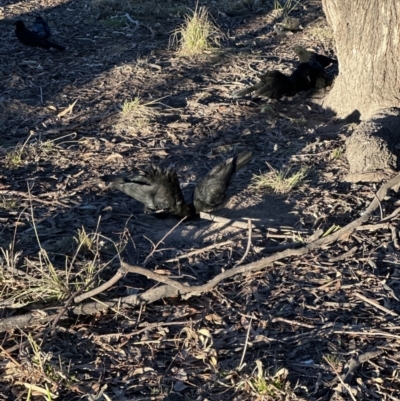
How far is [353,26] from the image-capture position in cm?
743

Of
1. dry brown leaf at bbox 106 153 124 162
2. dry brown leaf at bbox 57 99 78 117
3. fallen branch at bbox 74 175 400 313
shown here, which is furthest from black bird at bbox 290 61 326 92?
fallen branch at bbox 74 175 400 313

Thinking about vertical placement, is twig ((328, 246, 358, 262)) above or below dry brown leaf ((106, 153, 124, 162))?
above

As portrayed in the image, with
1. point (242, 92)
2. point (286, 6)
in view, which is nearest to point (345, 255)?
point (242, 92)

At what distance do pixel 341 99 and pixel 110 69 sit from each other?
3.58 metres

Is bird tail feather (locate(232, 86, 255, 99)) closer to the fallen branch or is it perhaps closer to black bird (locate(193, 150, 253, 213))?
black bird (locate(193, 150, 253, 213))

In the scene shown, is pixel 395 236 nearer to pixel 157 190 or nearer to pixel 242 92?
pixel 157 190

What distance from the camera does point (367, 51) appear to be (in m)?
7.38

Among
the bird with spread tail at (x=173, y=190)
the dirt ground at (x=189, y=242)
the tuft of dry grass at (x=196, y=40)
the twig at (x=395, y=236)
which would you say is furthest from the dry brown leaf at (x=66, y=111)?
the twig at (x=395, y=236)

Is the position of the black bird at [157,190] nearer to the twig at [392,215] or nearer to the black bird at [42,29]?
the twig at [392,215]

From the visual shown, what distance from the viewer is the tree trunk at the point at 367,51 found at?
23.4ft

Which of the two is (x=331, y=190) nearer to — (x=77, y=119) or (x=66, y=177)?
(x=66, y=177)

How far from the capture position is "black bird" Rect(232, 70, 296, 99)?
8.20 meters

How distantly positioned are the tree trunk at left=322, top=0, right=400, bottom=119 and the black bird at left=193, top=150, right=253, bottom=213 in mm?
2277

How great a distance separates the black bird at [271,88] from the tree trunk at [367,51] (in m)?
0.74
